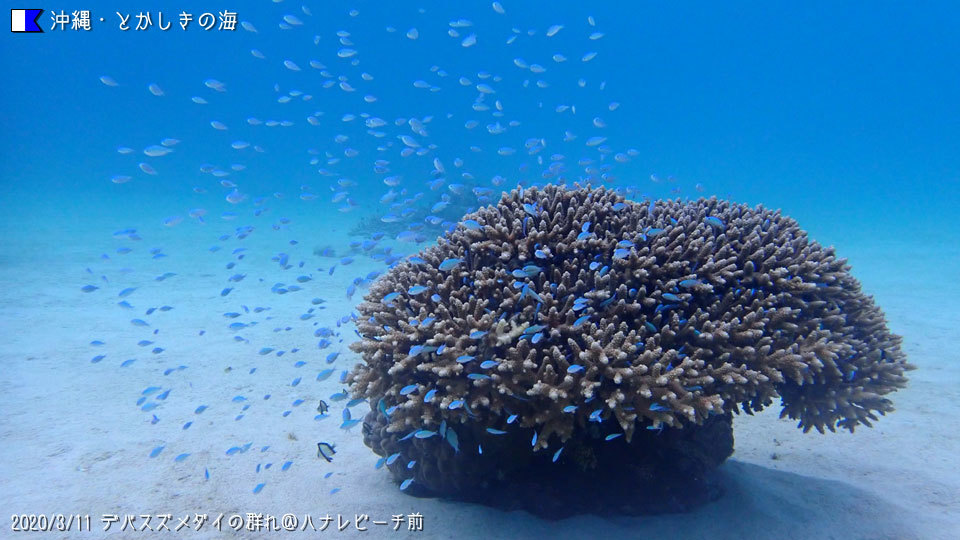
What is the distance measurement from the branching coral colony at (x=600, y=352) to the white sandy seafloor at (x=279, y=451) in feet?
1.35

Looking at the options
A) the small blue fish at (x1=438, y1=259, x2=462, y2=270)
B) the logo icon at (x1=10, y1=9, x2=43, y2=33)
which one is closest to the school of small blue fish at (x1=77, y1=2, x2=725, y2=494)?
the small blue fish at (x1=438, y1=259, x2=462, y2=270)

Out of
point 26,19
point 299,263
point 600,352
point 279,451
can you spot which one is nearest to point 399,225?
point 299,263

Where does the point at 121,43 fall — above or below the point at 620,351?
above

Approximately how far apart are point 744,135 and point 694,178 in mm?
42082

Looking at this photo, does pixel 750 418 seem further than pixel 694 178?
No

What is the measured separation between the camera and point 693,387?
3.49 m

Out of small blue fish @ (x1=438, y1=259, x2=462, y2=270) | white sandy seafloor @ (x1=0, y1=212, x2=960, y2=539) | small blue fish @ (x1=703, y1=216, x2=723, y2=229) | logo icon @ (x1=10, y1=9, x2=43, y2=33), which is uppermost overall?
logo icon @ (x1=10, y1=9, x2=43, y2=33)

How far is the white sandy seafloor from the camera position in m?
4.11

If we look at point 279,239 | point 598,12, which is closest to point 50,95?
point 598,12

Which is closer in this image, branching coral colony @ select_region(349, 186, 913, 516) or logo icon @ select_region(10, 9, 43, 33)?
branching coral colony @ select_region(349, 186, 913, 516)

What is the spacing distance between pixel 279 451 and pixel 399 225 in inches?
767

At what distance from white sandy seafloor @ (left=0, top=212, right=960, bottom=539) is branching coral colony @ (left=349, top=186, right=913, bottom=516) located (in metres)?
0.41

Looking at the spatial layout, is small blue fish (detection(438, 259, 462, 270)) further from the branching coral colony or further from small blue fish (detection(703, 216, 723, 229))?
small blue fish (detection(703, 216, 723, 229))

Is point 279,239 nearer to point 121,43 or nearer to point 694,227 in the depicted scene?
point 694,227
